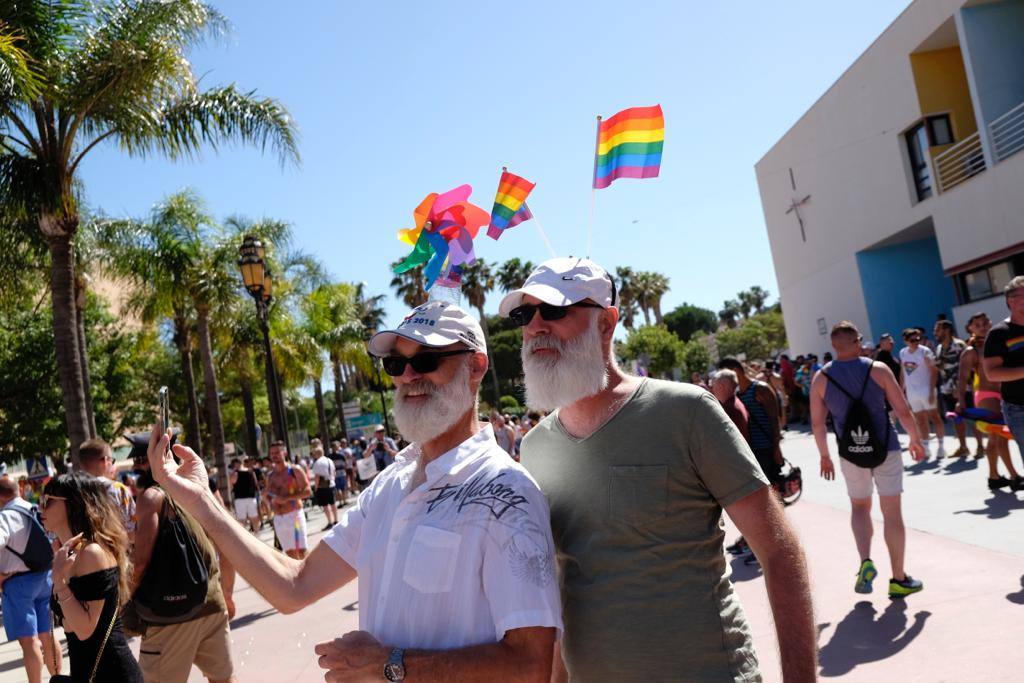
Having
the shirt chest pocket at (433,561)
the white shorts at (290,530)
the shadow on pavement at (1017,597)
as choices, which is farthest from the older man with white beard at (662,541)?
the white shorts at (290,530)

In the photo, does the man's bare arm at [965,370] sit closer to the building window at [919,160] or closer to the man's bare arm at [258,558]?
the man's bare arm at [258,558]

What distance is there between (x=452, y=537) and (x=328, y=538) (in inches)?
22.2

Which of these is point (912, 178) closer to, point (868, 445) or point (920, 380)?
point (920, 380)

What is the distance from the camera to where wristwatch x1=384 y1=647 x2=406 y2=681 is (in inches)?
69.4

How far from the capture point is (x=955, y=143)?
20922 mm

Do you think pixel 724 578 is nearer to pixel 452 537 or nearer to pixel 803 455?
pixel 452 537

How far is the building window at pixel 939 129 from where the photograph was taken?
2122 cm

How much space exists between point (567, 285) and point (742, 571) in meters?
5.62

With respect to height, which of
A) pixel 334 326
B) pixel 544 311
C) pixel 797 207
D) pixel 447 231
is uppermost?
pixel 797 207

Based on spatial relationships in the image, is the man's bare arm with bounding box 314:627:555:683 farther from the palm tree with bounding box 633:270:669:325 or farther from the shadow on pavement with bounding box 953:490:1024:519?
the palm tree with bounding box 633:270:669:325

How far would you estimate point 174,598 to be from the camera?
4520mm

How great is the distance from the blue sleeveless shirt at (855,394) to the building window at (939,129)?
60.2 ft

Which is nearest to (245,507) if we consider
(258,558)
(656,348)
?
(258,558)

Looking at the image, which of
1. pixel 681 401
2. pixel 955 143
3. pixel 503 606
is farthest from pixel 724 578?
pixel 955 143
